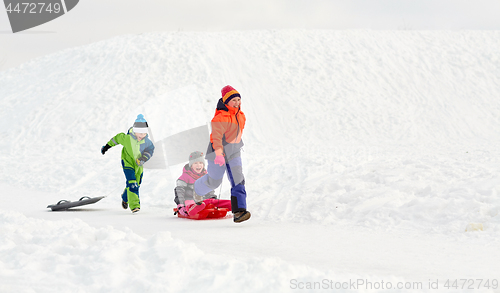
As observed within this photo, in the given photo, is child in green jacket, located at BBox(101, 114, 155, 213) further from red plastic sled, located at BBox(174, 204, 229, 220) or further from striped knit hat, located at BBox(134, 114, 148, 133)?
red plastic sled, located at BBox(174, 204, 229, 220)

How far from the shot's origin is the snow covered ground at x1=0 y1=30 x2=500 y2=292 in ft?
10.4

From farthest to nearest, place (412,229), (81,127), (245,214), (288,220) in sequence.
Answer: (81,127) < (288,220) < (245,214) < (412,229)

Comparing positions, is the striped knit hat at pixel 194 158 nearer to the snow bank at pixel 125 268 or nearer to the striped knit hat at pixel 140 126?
the striped knit hat at pixel 140 126

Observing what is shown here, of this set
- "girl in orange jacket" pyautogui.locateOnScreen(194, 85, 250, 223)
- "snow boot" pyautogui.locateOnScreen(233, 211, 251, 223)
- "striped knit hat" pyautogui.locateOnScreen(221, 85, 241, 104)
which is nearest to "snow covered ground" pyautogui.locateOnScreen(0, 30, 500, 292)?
"snow boot" pyautogui.locateOnScreen(233, 211, 251, 223)

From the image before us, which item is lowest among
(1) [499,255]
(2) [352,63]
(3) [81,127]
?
(1) [499,255]

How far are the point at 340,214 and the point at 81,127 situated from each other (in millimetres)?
14257

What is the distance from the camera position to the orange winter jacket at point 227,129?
573 cm

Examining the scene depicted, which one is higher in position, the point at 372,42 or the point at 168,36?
the point at 168,36

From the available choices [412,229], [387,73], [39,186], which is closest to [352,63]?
[387,73]

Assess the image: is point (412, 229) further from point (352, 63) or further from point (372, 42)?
point (372, 42)

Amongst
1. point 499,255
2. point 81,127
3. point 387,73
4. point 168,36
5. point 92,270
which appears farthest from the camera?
point 168,36

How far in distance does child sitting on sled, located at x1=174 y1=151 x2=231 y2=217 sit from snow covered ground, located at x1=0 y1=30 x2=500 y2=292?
0.87 ft

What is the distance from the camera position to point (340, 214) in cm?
601

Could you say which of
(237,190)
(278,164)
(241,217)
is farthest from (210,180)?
(278,164)
